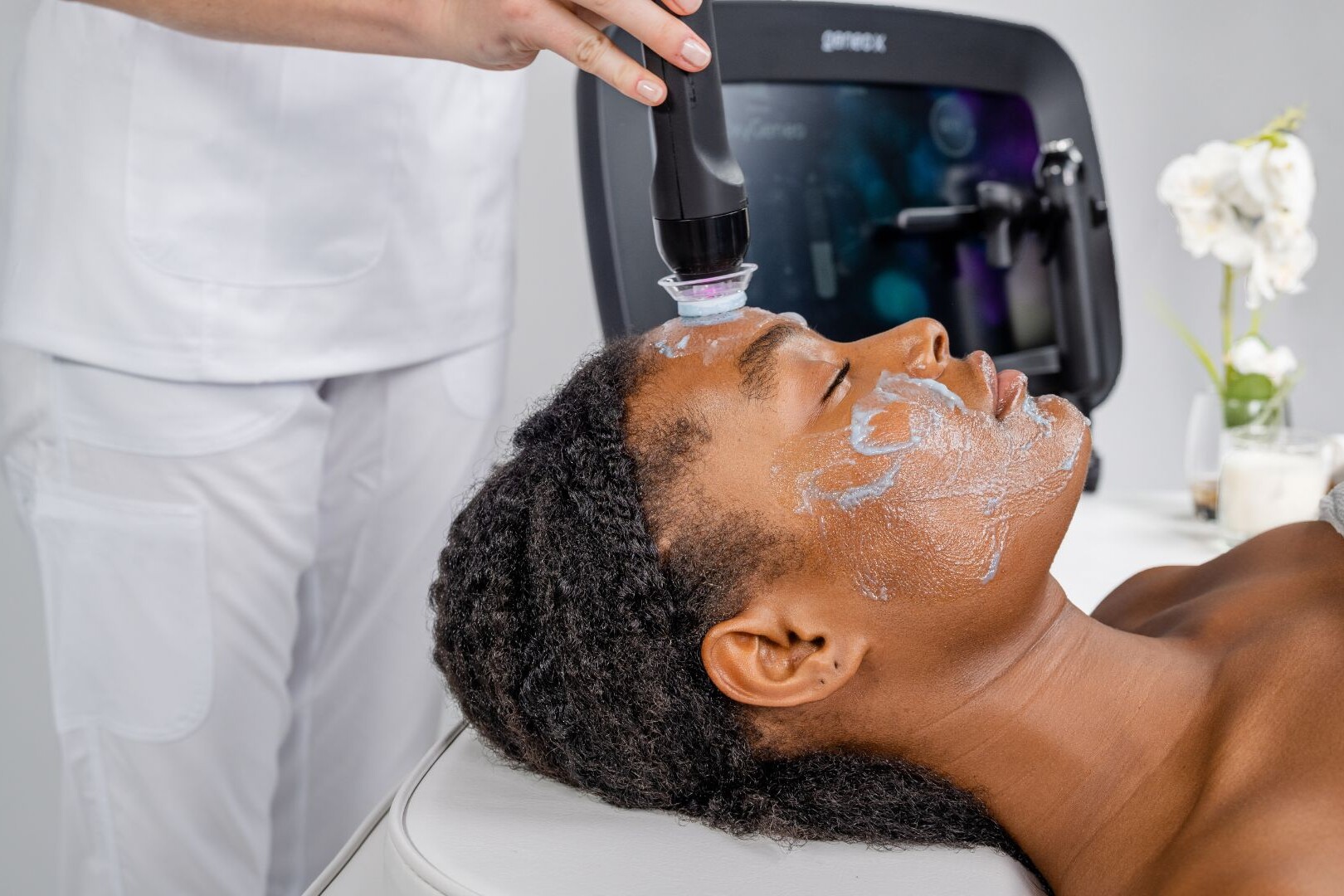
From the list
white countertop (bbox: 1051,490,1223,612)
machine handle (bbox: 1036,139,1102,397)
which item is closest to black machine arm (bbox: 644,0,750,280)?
white countertop (bbox: 1051,490,1223,612)

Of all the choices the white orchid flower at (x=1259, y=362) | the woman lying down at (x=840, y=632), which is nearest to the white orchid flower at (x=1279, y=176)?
the white orchid flower at (x=1259, y=362)

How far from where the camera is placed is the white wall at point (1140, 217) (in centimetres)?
197

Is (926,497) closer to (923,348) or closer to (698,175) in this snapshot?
(923,348)

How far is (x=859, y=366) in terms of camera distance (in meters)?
0.99

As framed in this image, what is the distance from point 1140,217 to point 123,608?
216 cm

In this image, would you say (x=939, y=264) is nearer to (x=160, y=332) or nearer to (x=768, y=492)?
(x=768, y=492)

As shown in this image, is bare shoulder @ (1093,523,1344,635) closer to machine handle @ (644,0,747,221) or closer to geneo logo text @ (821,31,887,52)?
machine handle @ (644,0,747,221)

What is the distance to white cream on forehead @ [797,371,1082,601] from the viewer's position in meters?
0.91

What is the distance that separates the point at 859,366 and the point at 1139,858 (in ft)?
1.40

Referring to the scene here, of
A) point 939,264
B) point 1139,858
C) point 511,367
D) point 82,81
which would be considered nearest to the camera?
point 1139,858

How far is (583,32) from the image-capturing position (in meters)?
0.95

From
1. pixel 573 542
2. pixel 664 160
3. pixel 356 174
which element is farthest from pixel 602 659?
pixel 356 174

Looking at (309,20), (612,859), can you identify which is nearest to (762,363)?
(612,859)

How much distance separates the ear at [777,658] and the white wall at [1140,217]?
1279 mm
